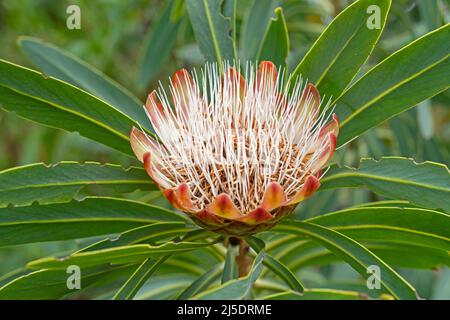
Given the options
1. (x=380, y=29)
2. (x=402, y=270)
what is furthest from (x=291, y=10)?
(x=380, y=29)

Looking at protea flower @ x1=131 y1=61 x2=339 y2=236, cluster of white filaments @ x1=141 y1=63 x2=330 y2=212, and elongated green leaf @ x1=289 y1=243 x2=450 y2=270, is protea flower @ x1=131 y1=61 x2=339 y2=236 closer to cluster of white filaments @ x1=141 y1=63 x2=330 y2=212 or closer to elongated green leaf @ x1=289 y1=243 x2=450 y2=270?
cluster of white filaments @ x1=141 y1=63 x2=330 y2=212

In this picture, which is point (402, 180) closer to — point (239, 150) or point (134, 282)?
point (239, 150)

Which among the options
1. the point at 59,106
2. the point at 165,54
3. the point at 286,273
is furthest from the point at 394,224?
the point at 165,54

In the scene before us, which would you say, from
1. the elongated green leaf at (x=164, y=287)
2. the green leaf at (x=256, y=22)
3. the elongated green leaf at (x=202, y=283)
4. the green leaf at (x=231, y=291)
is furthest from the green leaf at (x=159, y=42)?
the green leaf at (x=231, y=291)

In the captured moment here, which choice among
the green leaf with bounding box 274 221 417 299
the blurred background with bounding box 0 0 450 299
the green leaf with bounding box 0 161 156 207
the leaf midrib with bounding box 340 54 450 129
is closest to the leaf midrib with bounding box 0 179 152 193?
the green leaf with bounding box 0 161 156 207

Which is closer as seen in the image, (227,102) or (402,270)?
(227,102)

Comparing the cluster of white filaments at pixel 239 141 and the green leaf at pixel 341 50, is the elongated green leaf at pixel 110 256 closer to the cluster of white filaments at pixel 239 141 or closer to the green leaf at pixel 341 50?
the cluster of white filaments at pixel 239 141
